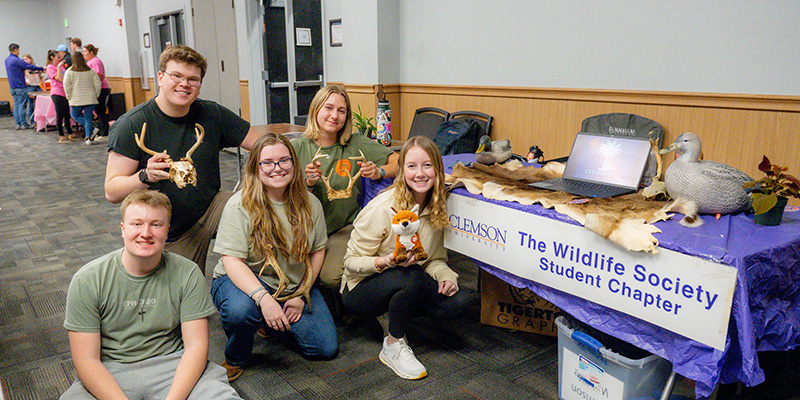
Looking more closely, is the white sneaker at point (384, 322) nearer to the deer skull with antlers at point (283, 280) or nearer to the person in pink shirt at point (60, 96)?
the deer skull with antlers at point (283, 280)

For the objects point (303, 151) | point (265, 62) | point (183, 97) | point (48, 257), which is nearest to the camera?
point (183, 97)

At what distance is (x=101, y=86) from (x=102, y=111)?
1.62 feet

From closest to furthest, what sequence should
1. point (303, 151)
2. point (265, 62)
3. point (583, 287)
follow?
point (583, 287) → point (303, 151) → point (265, 62)

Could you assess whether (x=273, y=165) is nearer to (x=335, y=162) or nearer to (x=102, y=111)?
(x=335, y=162)

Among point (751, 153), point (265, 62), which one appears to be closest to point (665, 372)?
point (751, 153)

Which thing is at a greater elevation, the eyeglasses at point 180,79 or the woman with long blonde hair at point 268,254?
the eyeglasses at point 180,79

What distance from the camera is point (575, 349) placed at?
1781mm

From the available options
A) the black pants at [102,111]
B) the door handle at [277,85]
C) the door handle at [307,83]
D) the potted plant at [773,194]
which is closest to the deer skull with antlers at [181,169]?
the potted plant at [773,194]

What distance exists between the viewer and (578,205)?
1.75m

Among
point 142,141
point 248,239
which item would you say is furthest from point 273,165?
point 142,141

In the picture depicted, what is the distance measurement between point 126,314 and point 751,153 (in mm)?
2797

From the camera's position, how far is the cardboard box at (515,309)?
230 centimetres

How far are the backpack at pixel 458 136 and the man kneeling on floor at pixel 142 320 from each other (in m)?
2.31

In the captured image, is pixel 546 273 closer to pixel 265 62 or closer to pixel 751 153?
pixel 751 153
